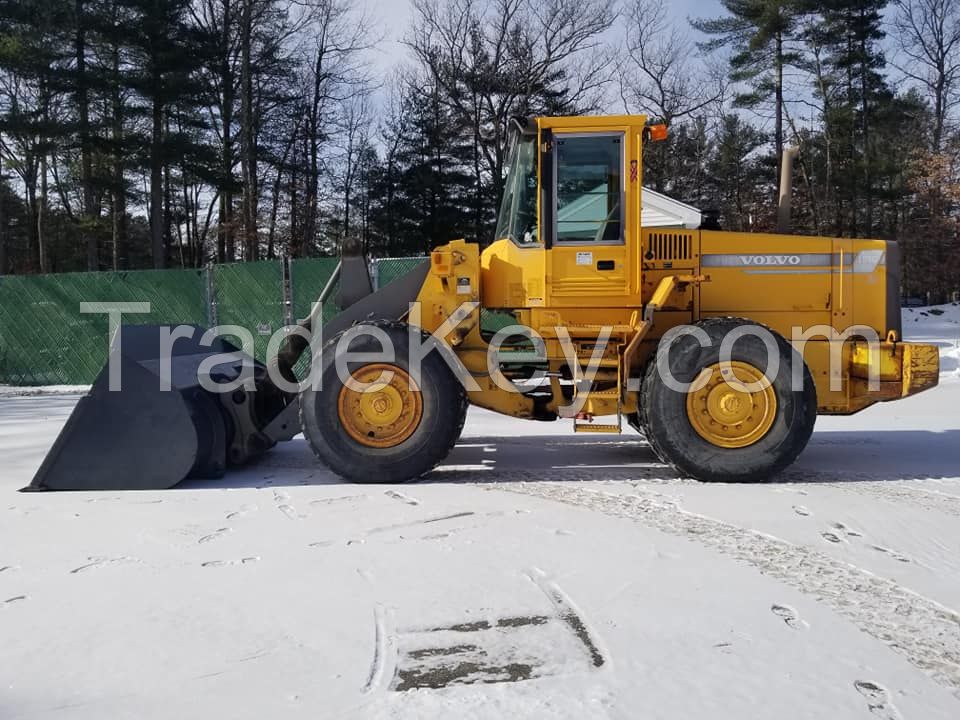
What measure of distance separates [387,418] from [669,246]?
102 inches

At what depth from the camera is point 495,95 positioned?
28109mm

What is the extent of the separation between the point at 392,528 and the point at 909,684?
265 centimetres

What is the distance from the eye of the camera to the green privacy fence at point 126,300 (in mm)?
11531

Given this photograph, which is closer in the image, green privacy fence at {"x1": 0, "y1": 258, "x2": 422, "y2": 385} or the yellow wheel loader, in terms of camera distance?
the yellow wheel loader

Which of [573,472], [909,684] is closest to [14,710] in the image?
[909,684]

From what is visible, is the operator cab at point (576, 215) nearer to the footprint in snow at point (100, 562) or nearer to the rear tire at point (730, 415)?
the rear tire at point (730, 415)

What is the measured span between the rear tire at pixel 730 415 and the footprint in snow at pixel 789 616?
2.25 meters

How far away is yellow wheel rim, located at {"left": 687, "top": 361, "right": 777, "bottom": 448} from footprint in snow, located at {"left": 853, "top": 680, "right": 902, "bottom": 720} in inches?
116

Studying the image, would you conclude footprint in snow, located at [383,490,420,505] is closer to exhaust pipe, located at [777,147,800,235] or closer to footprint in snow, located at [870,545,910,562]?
footprint in snow, located at [870,545,910,562]

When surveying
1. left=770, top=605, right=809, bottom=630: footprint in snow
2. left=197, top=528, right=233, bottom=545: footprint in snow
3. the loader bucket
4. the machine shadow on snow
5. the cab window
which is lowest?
left=770, top=605, right=809, bottom=630: footprint in snow

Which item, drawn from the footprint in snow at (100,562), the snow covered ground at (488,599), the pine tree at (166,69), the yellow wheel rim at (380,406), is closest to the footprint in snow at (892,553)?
the snow covered ground at (488,599)

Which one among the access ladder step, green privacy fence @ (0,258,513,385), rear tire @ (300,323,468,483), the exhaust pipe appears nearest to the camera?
rear tire @ (300,323,468,483)

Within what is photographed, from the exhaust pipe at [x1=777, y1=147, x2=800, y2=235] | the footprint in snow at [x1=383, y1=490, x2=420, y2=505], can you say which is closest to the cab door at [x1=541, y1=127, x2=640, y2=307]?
the exhaust pipe at [x1=777, y1=147, x2=800, y2=235]

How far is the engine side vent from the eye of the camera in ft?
18.9
